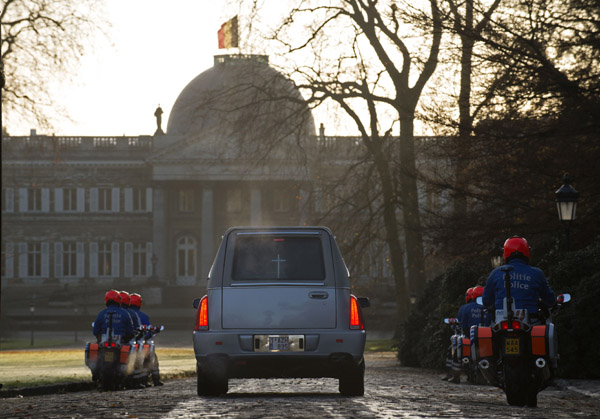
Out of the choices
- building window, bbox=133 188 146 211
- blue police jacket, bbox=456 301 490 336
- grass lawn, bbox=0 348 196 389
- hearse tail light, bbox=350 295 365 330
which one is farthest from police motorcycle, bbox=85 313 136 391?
building window, bbox=133 188 146 211

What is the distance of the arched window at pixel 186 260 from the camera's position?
88.4 meters

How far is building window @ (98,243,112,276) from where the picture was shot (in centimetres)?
8806

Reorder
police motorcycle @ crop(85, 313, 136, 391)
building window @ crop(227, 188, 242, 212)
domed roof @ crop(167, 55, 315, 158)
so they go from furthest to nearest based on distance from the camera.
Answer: building window @ crop(227, 188, 242, 212), domed roof @ crop(167, 55, 315, 158), police motorcycle @ crop(85, 313, 136, 391)

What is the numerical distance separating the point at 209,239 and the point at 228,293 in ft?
248

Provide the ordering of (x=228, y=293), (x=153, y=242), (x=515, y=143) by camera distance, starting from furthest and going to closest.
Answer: (x=153, y=242)
(x=515, y=143)
(x=228, y=293)

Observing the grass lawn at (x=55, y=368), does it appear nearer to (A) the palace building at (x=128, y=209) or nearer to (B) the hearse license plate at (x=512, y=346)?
(B) the hearse license plate at (x=512, y=346)

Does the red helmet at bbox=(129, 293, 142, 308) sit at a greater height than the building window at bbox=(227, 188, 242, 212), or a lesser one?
lesser

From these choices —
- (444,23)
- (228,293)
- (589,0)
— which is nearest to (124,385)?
(228,293)

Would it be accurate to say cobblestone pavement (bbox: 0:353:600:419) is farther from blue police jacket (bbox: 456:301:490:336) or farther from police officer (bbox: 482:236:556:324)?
blue police jacket (bbox: 456:301:490:336)

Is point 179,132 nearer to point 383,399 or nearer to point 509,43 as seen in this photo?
point 509,43

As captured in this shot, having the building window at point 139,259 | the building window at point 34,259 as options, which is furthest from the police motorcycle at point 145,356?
the building window at point 34,259

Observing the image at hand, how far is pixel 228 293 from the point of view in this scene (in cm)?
1258

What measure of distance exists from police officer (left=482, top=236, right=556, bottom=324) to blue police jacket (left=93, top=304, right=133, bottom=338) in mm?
6919

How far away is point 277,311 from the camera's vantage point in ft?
41.0
